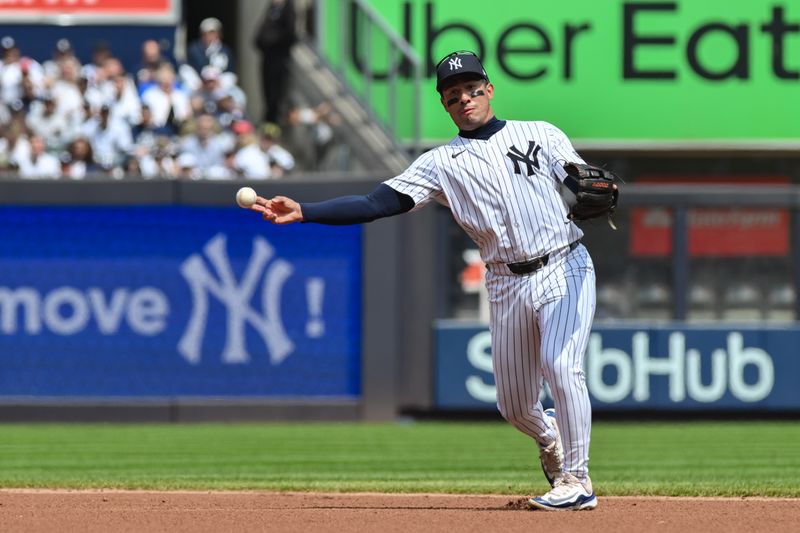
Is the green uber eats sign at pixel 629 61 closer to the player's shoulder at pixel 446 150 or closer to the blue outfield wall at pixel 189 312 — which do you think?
the blue outfield wall at pixel 189 312

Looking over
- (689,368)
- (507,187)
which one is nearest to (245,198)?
(507,187)

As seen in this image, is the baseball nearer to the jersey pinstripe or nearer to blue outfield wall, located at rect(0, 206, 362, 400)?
the jersey pinstripe

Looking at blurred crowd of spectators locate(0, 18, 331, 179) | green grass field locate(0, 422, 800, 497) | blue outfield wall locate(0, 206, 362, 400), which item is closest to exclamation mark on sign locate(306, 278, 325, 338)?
blue outfield wall locate(0, 206, 362, 400)

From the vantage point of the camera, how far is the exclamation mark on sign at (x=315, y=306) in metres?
13.9

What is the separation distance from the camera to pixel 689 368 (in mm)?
13836

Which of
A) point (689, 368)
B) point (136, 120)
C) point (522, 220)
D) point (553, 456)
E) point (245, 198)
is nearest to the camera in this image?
point (245, 198)

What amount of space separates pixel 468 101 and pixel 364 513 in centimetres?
181

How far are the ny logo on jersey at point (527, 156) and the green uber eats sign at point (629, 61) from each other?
30.0 feet

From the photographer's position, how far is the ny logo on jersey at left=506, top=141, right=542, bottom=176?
21.9 feet

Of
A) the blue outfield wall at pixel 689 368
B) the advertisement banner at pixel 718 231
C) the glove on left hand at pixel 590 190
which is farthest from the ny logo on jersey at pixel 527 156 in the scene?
the advertisement banner at pixel 718 231

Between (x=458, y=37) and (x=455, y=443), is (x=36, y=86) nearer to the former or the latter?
(x=458, y=37)

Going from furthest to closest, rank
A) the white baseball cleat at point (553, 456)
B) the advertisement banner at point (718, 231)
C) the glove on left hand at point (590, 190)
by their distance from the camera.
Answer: the advertisement banner at point (718, 231), the white baseball cleat at point (553, 456), the glove on left hand at point (590, 190)

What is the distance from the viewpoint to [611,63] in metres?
16.2

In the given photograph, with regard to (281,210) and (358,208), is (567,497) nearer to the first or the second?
(358,208)
